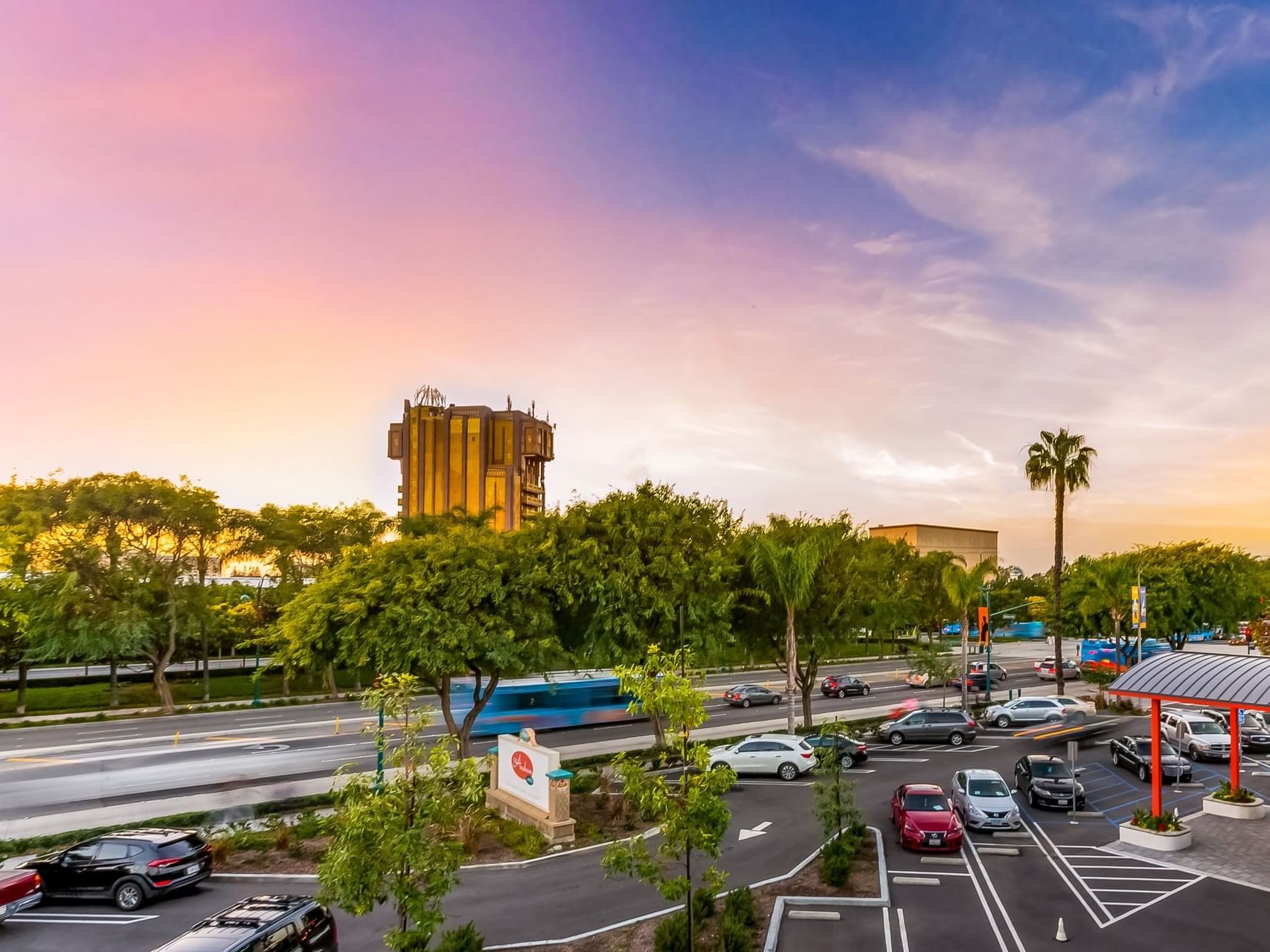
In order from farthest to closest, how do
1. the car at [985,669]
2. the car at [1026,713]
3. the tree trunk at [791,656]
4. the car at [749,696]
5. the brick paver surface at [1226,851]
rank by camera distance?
the car at [985,669] → the car at [749,696] → the car at [1026,713] → the tree trunk at [791,656] → the brick paver surface at [1226,851]

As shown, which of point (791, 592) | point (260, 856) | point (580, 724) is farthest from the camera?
point (580, 724)

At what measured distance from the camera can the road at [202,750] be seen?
93.1ft

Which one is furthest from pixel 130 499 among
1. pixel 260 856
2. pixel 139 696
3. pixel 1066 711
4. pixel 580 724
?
pixel 1066 711

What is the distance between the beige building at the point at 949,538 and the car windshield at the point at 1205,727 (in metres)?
106

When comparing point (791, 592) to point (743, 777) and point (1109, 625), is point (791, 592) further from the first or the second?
point (1109, 625)

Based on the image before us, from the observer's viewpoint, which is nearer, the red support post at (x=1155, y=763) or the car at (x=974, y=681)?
the red support post at (x=1155, y=763)

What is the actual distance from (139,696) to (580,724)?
3324 cm

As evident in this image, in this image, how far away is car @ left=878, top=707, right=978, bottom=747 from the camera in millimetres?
35281

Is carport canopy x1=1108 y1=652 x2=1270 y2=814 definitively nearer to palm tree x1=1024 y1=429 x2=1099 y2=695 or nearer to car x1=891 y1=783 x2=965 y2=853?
car x1=891 y1=783 x2=965 y2=853

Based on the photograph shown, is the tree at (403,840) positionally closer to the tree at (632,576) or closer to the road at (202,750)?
the road at (202,750)

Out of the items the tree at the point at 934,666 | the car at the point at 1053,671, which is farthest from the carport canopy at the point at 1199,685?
the car at the point at 1053,671

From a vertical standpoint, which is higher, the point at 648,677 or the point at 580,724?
the point at 648,677

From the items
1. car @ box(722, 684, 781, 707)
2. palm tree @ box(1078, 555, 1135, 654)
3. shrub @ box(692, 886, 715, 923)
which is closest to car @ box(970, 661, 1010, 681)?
palm tree @ box(1078, 555, 1135, 654)

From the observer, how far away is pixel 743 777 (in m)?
30.2
